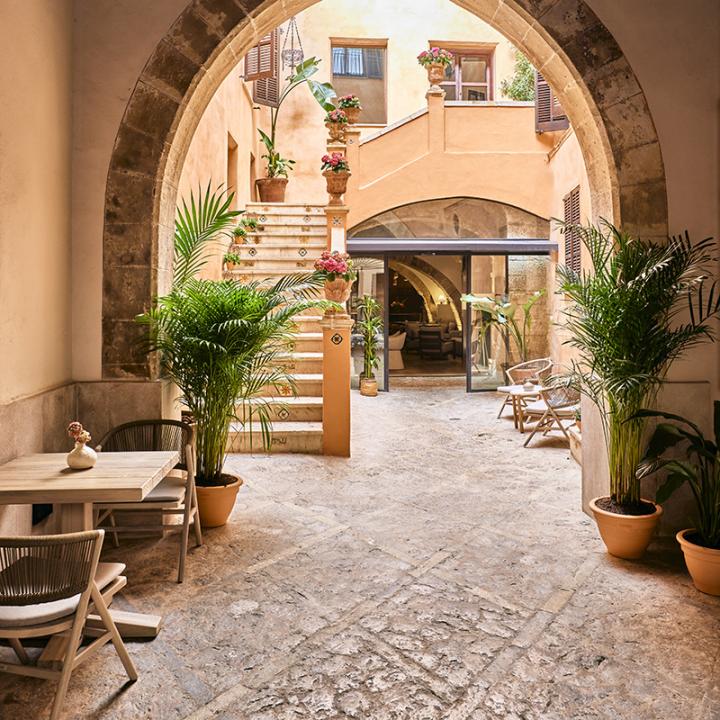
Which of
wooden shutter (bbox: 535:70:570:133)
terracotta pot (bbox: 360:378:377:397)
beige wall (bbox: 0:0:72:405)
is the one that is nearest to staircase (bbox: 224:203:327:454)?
beige wall (bbox: 0:0:72:405)

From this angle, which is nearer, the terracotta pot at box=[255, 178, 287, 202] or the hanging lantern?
the terracotta pot at box=[255, 178, 287, 202]

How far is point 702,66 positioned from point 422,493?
129 inches

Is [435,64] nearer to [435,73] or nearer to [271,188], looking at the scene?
[435,73]

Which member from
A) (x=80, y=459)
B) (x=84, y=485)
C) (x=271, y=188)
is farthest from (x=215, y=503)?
(x=271, y=188)

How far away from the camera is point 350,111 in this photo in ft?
Result: 31.3

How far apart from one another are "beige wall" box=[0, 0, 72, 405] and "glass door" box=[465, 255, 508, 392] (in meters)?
7.70

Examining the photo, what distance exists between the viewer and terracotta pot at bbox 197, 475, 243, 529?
3676 millimetres

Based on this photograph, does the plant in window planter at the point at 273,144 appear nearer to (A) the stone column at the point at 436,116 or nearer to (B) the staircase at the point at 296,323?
(B) the staircase at the point at 296,323

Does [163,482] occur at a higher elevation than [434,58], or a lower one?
lower

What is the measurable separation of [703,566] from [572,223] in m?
6.80

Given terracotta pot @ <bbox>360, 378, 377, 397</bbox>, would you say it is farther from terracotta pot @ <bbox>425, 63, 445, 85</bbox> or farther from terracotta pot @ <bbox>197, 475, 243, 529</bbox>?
terracotta pot @ <bbox>197, 475, 243, 529</bbox>

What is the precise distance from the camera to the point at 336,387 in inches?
223

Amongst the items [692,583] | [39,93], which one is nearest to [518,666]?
[692,583]

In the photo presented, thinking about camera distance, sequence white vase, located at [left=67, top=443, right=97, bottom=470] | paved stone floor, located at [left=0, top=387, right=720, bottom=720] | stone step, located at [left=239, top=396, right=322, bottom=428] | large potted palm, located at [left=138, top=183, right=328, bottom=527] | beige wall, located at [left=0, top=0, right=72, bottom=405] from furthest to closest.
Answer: stone step, located at [left=239, top=396, right=322, bottom=428]
large potted palm, located at [left=138, top=183, right=328, bottom=527]
beige wall, located at [left=0, top=0, right=72, bottom=405]
white vase, located at [left=67, top=443, right=97, bottom=470]
paved stone floor, located at [left=0, top=387, right=720, bottom=720]
